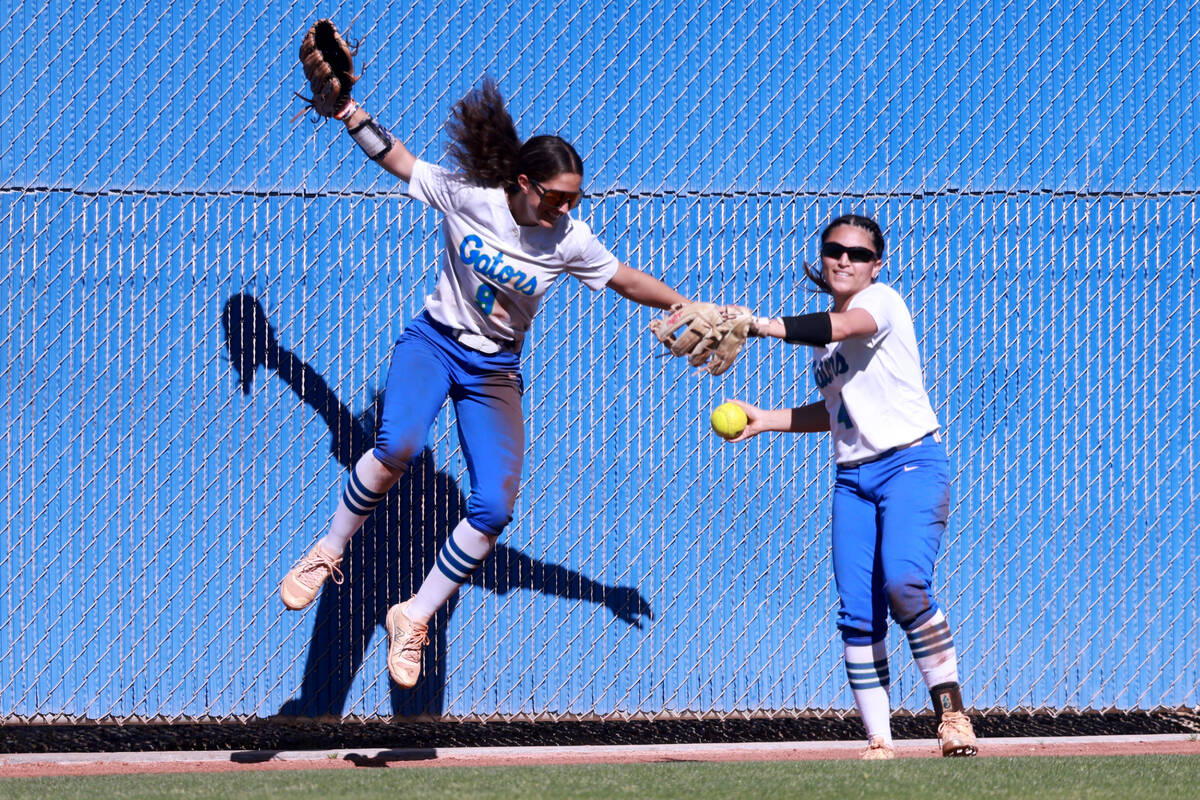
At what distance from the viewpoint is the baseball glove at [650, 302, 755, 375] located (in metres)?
4.02

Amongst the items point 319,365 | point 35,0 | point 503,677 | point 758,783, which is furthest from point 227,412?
point 758,783

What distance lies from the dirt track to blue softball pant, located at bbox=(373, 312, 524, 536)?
981mm

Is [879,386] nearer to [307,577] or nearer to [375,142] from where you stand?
[375,142]

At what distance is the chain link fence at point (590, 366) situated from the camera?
5367mm

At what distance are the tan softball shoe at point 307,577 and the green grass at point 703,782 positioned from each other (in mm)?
729

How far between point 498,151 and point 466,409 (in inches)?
37.4

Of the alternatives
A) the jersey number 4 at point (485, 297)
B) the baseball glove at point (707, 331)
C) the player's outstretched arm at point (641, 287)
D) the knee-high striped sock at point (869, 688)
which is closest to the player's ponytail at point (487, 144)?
the jersey number 4 at point (485, 297)

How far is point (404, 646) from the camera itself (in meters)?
4.48

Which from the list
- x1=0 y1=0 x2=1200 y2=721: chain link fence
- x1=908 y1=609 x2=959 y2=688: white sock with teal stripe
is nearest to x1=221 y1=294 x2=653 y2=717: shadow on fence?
x1=0 y1=0 x2=1200 y2=721: chain link fence

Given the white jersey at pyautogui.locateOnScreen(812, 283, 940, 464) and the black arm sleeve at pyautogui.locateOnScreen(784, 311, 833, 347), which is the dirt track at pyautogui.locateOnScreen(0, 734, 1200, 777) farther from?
the black arm sleeve at pyautogui.locateOnScreen(784, 311, 833, 347)

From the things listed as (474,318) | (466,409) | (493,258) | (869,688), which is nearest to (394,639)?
(466,409)

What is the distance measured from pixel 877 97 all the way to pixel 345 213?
238cm

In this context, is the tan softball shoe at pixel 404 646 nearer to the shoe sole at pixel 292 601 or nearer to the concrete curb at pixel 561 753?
the shoe sole at pixel 292 601

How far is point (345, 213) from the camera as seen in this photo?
541cm
